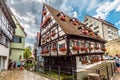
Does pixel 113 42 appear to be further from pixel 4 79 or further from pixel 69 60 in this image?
pixel 4 79

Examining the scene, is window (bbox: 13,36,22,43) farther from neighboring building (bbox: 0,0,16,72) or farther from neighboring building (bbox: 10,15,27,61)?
neighboring building (bbox: 0,0,16,72)

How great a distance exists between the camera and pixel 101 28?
41688 millimetres

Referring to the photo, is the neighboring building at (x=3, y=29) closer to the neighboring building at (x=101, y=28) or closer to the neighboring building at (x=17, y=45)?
the neighboring building at (x=17, y=45)

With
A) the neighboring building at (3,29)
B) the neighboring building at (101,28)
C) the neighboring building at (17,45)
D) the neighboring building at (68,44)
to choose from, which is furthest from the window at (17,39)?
the neighboring building at (101,28)

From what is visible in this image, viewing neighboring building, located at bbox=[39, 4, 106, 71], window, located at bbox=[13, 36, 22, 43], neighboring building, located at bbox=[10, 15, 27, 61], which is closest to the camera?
neighboring building, located at bbox=[39, 4, 106, 71]

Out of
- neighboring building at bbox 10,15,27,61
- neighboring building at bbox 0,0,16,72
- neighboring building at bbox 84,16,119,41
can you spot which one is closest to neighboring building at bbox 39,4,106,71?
neighboring building at bbox 10,15,27,61

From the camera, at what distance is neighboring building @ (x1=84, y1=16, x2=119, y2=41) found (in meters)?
41.9

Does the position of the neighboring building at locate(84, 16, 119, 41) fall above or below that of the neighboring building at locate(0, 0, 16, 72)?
above

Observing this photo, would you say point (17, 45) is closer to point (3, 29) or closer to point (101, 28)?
point (3, 29)

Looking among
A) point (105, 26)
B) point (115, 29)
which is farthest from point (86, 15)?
point (115, 29)

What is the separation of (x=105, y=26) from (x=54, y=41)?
1197 inches

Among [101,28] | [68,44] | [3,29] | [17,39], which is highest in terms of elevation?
[101,28]

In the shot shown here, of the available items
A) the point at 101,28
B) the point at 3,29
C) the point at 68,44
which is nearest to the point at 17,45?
the point at 3,29

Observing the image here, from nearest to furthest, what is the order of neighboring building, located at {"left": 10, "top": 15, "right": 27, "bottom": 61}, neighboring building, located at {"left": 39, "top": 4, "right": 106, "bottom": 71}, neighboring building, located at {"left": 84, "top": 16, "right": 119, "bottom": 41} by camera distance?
neighboring building, located at {"left": 39, "top": 4, "right": 106, "bottom": 71}, neighboring building, located at {"left": 10, "top": 15, "right": 27, "bottom": 61}, neighboring building, located at {"left": 84, "top": 16, "right": 119, "bottom": 41}
